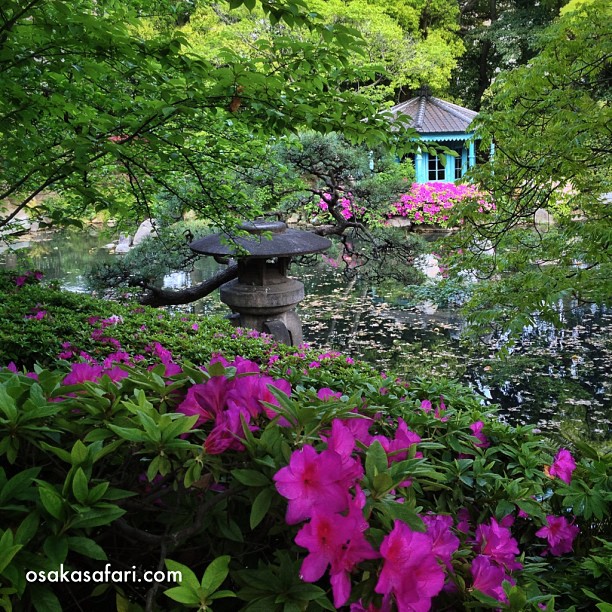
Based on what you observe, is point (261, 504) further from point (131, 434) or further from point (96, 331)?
point (96, 331)

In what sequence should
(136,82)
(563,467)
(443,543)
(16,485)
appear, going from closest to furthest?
(16,485)
(443,543)
(563,467)
(136,82)

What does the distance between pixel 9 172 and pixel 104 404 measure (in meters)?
3.68

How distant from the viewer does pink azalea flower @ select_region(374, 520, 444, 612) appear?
725 millimetres

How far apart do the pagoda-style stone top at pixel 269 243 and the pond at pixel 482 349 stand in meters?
1.99

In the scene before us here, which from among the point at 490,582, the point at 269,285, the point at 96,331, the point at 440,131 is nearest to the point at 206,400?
the point at 490,582

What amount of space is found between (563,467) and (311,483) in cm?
100

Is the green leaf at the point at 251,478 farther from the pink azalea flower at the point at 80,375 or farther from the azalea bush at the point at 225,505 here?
the pink azalea flower at the point at 80,375

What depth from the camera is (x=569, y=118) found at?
3.83 m

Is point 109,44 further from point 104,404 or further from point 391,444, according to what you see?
point 391,444

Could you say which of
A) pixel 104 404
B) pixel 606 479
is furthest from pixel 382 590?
pixel 606 479

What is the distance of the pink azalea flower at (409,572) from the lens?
28.5 inches

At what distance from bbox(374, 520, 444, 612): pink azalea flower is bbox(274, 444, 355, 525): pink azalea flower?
3.2 inches

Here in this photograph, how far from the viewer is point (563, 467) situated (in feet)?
4.90

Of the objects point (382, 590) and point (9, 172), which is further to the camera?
point (9, 172)
